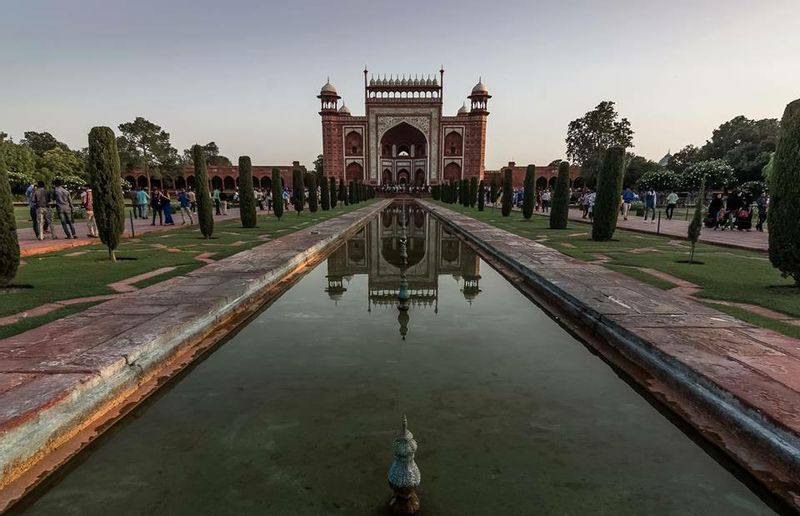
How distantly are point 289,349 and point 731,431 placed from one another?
288cm

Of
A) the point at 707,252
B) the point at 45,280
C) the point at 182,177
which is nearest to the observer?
the point at 45,280

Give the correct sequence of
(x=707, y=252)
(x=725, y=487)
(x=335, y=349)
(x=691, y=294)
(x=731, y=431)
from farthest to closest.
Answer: (x=707, y=252) → (x=691, y=294) → (x=335, y=349) → (x=731, y=431) → (x=725, y=487)

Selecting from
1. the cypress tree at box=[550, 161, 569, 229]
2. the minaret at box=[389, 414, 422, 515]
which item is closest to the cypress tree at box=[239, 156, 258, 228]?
the cypress tree at box=[550, 161, 569, 229]

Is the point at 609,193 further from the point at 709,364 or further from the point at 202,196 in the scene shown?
the point at 202,196

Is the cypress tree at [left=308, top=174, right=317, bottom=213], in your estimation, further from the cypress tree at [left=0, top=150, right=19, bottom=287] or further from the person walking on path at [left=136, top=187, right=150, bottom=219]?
the cypress tree at [left=0, top=150, right=19, bottom=287]

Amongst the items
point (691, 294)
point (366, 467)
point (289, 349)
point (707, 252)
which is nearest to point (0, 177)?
point (289, 349)

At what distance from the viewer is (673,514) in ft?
5.68

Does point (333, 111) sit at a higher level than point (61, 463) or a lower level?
higher

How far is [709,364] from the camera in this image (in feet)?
9.01

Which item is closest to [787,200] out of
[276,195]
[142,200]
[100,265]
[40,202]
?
[100,265]

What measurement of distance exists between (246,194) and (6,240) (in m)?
7.80

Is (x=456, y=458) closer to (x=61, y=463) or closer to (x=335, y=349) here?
(x=335, y=349)

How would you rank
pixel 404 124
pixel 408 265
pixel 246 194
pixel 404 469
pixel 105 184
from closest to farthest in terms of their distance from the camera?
pixel 404 469, pixel 105 184, pixel 408 265, pixel 246 194, pixel 404 124

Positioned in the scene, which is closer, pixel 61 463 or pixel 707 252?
pixel 61 463
